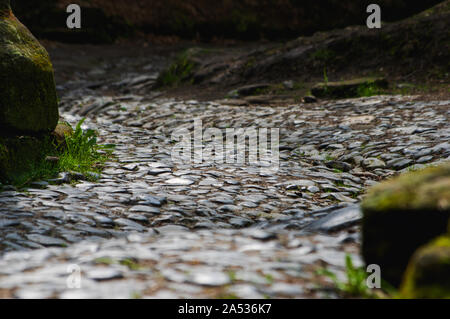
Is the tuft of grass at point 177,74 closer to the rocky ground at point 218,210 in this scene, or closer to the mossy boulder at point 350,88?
the rocky ground at point 218,210

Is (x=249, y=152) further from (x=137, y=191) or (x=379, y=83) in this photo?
(x=379, y=83)

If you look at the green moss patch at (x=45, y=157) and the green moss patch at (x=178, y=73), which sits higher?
the green moss patch at (x=178, y=73)

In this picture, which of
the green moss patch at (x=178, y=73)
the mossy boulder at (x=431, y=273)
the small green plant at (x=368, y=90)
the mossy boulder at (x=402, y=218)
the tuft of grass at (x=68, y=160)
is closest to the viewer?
the mossy boulder at (x=431, y=273)

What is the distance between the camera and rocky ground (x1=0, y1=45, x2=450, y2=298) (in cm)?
252

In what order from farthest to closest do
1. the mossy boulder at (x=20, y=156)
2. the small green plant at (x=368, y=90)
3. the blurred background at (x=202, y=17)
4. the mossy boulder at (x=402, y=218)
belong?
the blurred background at (x=202, y=17) → the small green plant at (x=368, y=90) → the mossy boulder at (x=20, y=156) → the mossy boulder at (x=402, y=218)

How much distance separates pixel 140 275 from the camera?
2.57 metres

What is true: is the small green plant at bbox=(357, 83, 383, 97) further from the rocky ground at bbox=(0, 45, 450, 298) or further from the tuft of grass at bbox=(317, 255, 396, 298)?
the tuft of grass at bbox=(317, 255, 396, 298)

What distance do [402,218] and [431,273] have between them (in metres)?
0.35

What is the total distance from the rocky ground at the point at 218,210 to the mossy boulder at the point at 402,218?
330 millimetres

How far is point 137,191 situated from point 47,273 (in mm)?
2059

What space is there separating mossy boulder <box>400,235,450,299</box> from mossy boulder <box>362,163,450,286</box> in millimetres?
204

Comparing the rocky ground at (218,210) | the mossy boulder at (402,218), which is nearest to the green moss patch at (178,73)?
the rocky ground at (218,210)

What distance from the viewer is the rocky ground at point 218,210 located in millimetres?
2521
